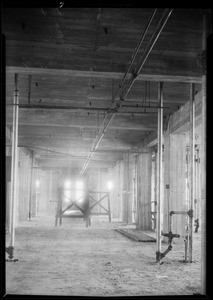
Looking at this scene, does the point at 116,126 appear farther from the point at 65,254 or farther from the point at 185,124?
the point at 65,254

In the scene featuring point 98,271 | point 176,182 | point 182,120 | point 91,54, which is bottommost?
point 98,271

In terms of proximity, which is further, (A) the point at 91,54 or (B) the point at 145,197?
(B) the point at 145,197

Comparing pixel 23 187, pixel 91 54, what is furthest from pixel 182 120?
pixel 23 187

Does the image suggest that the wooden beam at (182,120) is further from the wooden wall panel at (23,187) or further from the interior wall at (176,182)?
the wooden wall panel at (23,187)

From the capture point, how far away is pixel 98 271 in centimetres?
691

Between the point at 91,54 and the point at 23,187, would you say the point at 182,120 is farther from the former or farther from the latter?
the point at 23,187

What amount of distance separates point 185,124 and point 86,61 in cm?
427

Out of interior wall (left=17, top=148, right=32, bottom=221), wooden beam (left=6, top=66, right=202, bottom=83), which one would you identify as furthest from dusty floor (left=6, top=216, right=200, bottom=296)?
interior wall (left=17, top=148, right=32, bottom=221)

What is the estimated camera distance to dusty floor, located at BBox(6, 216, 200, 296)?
18.1ft

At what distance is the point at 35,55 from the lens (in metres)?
7.82

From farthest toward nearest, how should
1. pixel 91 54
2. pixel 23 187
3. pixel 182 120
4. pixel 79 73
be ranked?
pixel 23 187 → pixel 182 120 → pixel 79 73 → pixel 91 54

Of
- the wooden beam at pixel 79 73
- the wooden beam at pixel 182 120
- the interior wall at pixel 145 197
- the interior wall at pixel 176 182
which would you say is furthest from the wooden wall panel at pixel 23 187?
the wooden beam at pixel 79 73

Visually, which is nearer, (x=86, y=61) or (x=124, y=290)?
(x=124, y=290)
